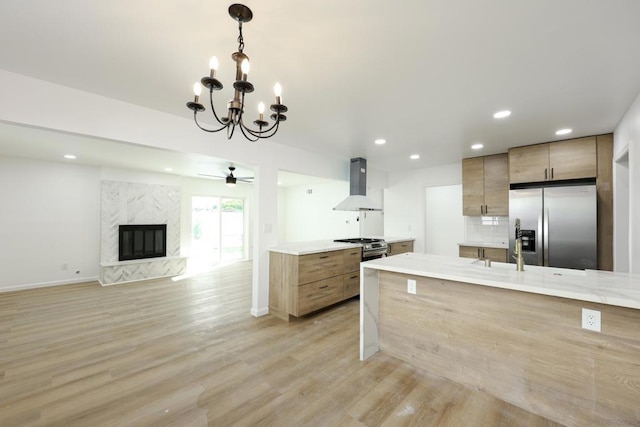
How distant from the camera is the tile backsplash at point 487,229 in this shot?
4.78 metres

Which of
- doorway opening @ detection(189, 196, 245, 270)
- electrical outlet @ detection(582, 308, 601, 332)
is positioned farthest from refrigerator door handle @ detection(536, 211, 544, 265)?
doorway opening @ detection(189, 196, 245, 270)

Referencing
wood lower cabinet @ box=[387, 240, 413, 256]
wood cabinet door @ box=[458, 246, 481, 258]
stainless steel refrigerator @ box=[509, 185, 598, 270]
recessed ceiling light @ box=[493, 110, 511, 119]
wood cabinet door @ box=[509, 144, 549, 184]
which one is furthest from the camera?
wood lower cabinet @ box=[387, 240, 413, 256]

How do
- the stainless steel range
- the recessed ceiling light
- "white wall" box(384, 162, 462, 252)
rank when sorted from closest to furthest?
the recessed ceiling light < the stainless steel range < "white wall" box(384, 162, 462, 252)

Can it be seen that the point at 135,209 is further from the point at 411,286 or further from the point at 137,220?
the point at 411,286

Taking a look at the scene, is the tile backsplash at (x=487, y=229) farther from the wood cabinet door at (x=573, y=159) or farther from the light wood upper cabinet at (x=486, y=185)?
the wood cabinet door at (x=573, y=159)

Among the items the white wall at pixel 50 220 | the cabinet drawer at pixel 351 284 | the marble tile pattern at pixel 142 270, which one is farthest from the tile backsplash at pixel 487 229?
the white wall at pixel 50 220

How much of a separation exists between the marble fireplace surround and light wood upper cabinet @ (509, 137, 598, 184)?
22.6 feet

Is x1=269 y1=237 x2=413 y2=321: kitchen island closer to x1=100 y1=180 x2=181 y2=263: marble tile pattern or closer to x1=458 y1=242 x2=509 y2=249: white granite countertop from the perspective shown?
x1=458 y1=242 x2=509 y2=249: white granite countertop

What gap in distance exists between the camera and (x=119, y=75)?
80.6 inches

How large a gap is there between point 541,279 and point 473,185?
3252mm

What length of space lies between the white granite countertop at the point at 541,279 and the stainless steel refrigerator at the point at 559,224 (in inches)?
67.4

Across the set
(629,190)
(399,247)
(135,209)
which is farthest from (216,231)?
(629,190)

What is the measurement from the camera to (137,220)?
5.84 m

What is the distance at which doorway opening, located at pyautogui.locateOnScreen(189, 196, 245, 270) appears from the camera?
710 centimetres
